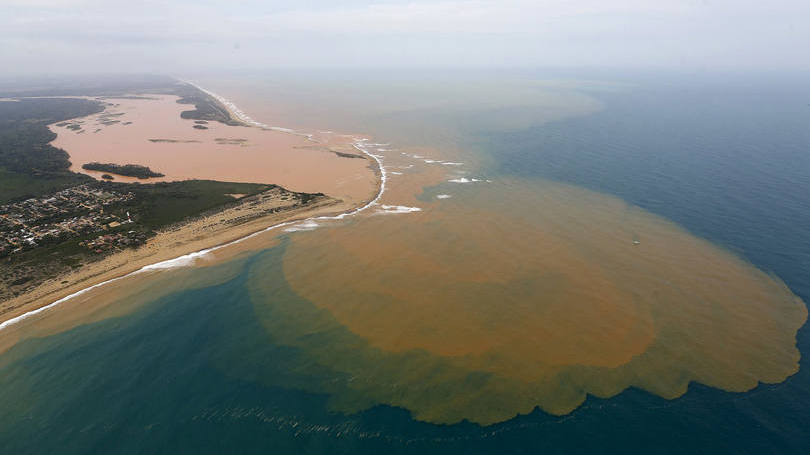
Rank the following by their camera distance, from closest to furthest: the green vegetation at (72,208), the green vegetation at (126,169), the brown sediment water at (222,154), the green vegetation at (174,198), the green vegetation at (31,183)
Result: 1. the green vegetation at (72,208)
2. the green vegetation at (174,198)
3. the green vegetation at (31,183)
4. the brown sediment water at (222,154)
5. the green vegetation at (126,169)

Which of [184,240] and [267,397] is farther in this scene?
[184,240]

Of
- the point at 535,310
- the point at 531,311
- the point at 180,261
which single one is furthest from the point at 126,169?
the point at 535,310

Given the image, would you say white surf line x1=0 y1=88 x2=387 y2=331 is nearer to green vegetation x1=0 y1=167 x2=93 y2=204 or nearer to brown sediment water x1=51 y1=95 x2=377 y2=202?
brown sediment water x1=51 y1=95 x2=377 y2=202

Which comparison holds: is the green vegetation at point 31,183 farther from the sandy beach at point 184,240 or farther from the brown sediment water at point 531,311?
the brown sediment water at point 531,311

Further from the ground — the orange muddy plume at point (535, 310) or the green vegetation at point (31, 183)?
the green vegetation at point (31, 183)

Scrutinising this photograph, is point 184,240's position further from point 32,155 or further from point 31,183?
point 32,155

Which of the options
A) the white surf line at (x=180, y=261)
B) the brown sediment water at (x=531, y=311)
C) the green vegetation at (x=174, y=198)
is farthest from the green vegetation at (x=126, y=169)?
the brown sediment water at (x=531, y=311)
